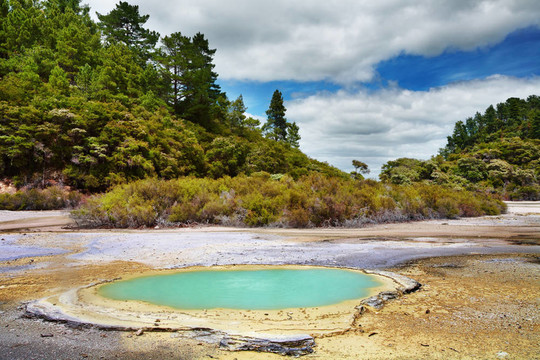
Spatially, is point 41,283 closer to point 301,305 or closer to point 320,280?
point 301,305

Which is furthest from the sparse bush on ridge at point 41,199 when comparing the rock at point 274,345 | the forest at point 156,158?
the rock at point 274,345

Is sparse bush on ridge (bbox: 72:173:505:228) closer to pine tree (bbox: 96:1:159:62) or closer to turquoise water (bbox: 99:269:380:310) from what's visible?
turquoise water (bbox: 99:269:380:310)

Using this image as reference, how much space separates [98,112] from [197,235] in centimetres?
1491

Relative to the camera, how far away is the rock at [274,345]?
3.16m

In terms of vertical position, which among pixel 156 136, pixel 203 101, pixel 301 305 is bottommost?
pixel 301 305

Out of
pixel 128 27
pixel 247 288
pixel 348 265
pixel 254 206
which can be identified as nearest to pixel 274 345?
pixel 247 288

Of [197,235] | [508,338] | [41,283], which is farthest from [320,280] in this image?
[197,235]

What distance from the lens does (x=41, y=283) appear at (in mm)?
5531

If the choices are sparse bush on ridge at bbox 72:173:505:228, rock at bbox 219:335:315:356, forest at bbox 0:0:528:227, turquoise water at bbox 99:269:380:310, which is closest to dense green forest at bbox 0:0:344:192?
forest at bbox 0:0:528:227

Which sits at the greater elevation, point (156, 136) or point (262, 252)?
point (156, 136)

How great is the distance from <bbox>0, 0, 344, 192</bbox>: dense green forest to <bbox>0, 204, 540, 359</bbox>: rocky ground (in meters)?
7.33

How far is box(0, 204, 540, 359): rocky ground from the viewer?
3.23 meters

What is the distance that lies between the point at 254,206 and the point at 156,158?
999 centimetres

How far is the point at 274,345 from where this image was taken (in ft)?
10.6
